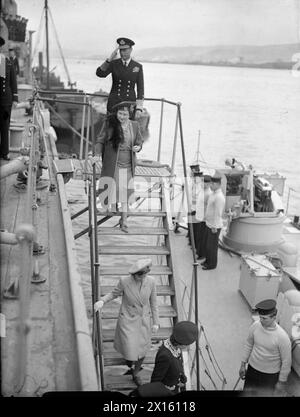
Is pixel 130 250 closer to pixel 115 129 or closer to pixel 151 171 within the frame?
pixel 115 129

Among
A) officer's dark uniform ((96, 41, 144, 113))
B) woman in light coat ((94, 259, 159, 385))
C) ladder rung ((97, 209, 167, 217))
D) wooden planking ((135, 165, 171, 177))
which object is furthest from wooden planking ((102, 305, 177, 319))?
officer's dark uniform ((96, 41, 144, 113))

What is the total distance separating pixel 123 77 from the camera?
6.24 meters

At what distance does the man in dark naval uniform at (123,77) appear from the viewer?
20.2 feet

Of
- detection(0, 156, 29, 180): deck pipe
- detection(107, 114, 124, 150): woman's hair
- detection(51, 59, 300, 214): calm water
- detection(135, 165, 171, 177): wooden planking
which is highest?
detection(107, 114, 124, 150): woman's hair

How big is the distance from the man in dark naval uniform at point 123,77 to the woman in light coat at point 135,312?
2507 millimetres

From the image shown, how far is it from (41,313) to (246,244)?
6.74 metres

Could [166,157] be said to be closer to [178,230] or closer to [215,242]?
[178,230]

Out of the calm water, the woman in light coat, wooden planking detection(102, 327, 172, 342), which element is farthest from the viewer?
the calm water

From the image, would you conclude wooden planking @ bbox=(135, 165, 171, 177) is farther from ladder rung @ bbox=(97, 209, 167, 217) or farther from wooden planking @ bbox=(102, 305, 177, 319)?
wooden planking @ bbox=(102, 305, 177, 319)

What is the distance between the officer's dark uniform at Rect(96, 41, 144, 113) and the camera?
6191mm

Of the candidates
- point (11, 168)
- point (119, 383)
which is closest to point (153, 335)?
point (119, 383)

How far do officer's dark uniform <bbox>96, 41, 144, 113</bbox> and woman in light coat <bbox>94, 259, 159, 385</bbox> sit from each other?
2649mm

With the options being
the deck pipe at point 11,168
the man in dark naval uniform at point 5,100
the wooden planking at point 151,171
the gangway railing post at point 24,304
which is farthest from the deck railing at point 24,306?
the wooden planking at point 151,171

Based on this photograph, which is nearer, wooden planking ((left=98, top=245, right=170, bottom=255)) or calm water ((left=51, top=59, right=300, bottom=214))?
wooden planking ((left=98, top=245, right=170, bottom=255))
